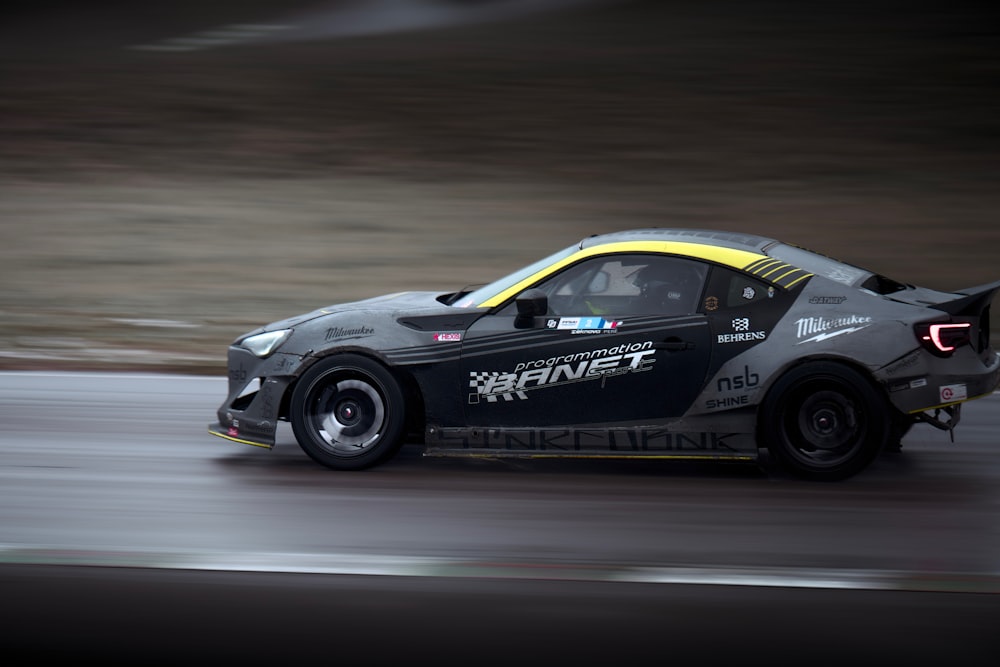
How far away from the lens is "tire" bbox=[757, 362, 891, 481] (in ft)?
21.2

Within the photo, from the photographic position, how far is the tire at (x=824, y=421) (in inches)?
254

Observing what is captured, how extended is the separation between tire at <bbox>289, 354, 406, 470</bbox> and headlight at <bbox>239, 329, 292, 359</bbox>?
0.90ft

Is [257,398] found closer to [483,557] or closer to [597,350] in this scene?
[597,350]

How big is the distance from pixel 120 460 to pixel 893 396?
14.7ft

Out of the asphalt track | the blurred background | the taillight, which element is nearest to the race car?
the taillight

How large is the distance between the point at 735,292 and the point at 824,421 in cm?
85

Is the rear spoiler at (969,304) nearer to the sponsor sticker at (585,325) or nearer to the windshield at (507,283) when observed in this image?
the sponsor sticker at (585,325)

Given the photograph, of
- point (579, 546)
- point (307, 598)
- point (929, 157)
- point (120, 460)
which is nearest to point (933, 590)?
point (579, 546)

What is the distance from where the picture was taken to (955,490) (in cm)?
656

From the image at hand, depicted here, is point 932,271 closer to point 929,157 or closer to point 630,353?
point 929,157

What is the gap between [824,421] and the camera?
21.5 ft

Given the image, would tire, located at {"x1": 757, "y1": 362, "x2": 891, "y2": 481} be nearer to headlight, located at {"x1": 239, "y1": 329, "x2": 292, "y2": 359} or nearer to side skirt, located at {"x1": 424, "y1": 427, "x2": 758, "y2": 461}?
side skirt, located at {"x1": 424, "y1": 427, "x2": 758, "y2": 461}

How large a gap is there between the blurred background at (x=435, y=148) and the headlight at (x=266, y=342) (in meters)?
3.50

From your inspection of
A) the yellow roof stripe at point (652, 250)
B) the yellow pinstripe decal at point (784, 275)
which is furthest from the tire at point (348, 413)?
the yellow pinstripe decal at point (784, 275)
